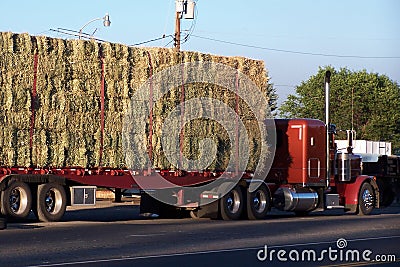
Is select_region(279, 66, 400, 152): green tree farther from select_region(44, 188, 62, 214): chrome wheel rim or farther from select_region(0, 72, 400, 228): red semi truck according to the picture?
select_region(44, 188, 62, 214): chrome wheel rim

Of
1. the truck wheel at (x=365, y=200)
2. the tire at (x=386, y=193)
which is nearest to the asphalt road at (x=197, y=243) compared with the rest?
the truck wheel at (x=365, y=200)

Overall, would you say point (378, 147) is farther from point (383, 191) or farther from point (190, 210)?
point (190, 210)

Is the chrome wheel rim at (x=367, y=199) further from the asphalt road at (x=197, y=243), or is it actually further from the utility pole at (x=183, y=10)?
the utility pole at (x=183, y=10)

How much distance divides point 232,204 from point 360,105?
55.7m

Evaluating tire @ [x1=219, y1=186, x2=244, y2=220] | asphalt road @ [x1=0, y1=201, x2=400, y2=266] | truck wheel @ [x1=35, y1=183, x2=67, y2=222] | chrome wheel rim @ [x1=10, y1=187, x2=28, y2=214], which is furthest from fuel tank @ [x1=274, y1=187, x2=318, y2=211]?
chrome wheel rim @ [x1=10, y1=187, x2=28, y2=214]

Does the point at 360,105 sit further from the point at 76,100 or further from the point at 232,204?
the point at 76,100

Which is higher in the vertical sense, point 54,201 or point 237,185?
point 237,185

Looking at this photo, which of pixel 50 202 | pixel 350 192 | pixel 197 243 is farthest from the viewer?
pixel 350 192

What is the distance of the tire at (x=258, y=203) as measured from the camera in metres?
28.9

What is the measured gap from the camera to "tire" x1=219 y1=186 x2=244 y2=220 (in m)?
28.3

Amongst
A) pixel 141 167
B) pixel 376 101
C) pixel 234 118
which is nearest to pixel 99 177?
pixel 141 167

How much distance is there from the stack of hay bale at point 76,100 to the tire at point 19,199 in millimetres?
571

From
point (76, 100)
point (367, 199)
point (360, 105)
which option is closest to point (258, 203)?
point (367, 199)

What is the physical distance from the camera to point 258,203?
29.5 metres
